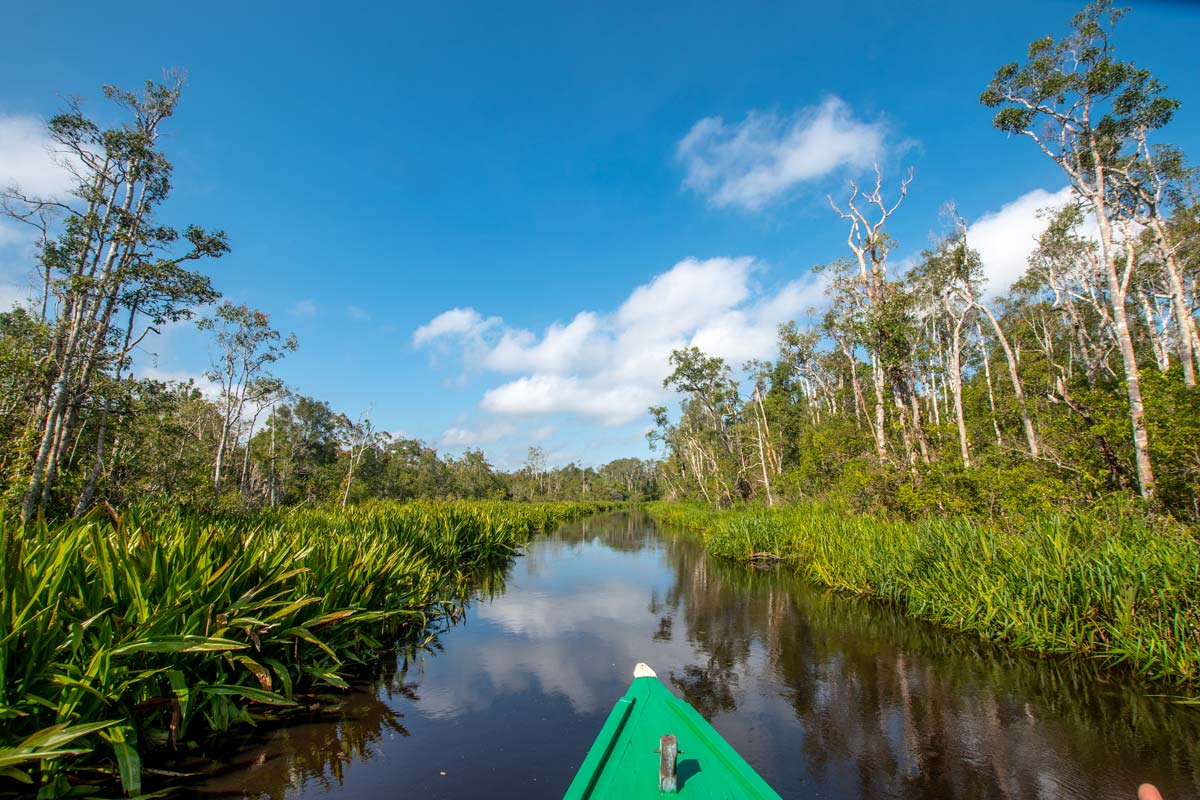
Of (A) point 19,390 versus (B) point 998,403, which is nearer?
(A) point 19,390

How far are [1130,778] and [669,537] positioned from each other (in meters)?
21.1

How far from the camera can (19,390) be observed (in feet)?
29.0

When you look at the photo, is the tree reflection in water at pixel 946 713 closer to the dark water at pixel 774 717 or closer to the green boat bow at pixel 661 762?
the dark water at pixel 774 717

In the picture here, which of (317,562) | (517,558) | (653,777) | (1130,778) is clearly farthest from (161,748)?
(517,558)

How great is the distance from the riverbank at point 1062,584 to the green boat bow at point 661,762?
539 cm

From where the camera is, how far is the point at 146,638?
2.93 metres

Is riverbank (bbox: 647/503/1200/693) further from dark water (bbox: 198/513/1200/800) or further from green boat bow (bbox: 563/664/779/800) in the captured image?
green boat bow (bbox: 563/664/779/800)

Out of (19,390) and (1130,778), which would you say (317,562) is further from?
(19,390)

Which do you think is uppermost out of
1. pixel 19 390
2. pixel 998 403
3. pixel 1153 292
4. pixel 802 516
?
pixel 1153 292

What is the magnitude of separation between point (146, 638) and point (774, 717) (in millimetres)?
4943

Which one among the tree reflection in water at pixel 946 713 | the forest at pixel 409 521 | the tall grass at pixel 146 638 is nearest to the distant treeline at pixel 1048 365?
the forest at pixel 409 521

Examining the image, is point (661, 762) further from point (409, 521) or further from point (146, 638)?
point (409, 521)

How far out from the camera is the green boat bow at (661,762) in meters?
2.33

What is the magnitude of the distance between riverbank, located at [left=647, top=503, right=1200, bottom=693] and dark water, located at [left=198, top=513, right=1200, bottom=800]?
0.37 m
